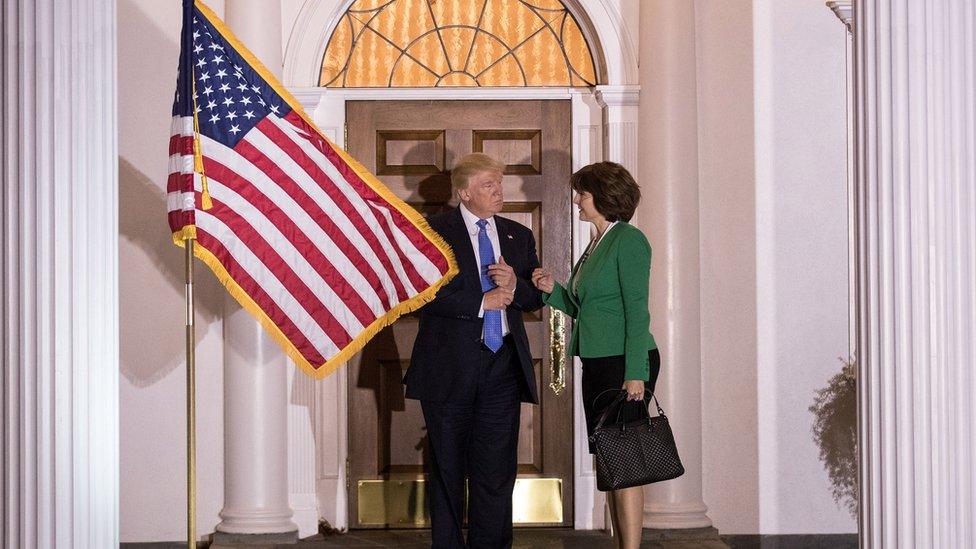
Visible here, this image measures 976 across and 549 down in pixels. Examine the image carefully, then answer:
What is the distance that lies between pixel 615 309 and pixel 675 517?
1.70 meters

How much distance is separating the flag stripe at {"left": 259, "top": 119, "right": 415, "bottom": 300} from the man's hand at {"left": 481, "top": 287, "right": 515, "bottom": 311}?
0.37 meters

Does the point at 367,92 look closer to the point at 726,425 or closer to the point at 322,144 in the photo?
the point at 322,144

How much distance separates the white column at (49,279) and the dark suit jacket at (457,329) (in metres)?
2.11

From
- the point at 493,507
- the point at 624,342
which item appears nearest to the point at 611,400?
the point at 624,342

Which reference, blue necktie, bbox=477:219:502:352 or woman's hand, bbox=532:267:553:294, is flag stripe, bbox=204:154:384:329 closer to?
blue necktie, bbox=477:219:502:352

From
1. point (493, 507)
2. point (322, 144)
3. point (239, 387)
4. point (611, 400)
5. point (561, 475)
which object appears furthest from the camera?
point (561, 475)

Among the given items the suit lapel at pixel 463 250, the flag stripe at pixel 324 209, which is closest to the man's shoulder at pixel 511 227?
the suit lapel at pixel 463 250

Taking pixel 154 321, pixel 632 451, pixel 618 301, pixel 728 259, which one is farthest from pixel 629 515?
pixel 154 321

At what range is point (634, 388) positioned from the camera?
4.02m

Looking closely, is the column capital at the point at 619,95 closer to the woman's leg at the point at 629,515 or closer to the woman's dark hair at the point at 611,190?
the woman's dark hair at the point at 611,190

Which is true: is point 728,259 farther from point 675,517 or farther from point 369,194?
point 369,194

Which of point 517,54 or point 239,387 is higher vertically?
point 517,54

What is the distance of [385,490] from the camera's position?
5.70 metres

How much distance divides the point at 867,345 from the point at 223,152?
6.45 ft
